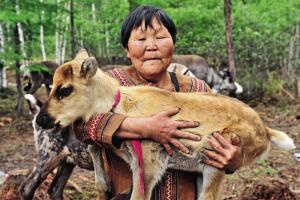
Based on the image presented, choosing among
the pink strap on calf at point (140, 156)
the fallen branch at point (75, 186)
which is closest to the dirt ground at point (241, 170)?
the fallen branch at point (75, 186)

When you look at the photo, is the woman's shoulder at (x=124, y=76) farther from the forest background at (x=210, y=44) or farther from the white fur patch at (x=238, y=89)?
the white fur patch at (x=238, y=89)

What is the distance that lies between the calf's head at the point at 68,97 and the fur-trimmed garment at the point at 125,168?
14 centimetres

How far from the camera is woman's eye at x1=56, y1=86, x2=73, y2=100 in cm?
311

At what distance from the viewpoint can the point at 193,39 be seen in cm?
1967

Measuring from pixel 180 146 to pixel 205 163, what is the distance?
0.73ft

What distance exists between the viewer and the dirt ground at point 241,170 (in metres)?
8.56

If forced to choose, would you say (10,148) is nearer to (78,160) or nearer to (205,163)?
(78,160)

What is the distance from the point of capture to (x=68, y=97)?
3.10 m

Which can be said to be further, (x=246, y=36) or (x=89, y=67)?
(x=246, y=36)

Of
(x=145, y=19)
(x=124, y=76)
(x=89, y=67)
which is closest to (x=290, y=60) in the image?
(x=124, y=76)

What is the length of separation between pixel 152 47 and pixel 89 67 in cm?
41

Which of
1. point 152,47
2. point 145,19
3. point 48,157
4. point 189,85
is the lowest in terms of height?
point 48,157

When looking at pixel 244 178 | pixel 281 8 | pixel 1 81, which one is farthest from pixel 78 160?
pixel 1 81

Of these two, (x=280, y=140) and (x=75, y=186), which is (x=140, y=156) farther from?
(x=75, y=186)
